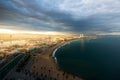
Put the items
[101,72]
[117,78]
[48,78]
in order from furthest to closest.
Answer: [101,72], [117,78], [48,78]

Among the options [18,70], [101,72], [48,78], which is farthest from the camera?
[101,72]

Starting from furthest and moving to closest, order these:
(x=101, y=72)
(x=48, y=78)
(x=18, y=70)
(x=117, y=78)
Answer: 1. (x=101, y=72)
2. (x=18, y=70)
3. (x=117, y=78)
4. (x=48, y=78)

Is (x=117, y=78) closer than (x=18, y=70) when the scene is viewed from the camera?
Yes

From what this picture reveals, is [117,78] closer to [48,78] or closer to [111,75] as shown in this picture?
[111,75]

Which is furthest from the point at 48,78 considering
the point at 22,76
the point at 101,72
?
the point at 101,72

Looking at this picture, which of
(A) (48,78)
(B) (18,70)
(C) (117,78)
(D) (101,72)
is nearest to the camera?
(A) (48,78)

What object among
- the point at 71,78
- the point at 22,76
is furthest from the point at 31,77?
the point at 71,78

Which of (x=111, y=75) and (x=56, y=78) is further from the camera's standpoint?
(x=111, y=75)

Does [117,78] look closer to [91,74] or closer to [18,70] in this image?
[91,74]

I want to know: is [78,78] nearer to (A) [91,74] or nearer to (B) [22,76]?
(A) [91,74]
